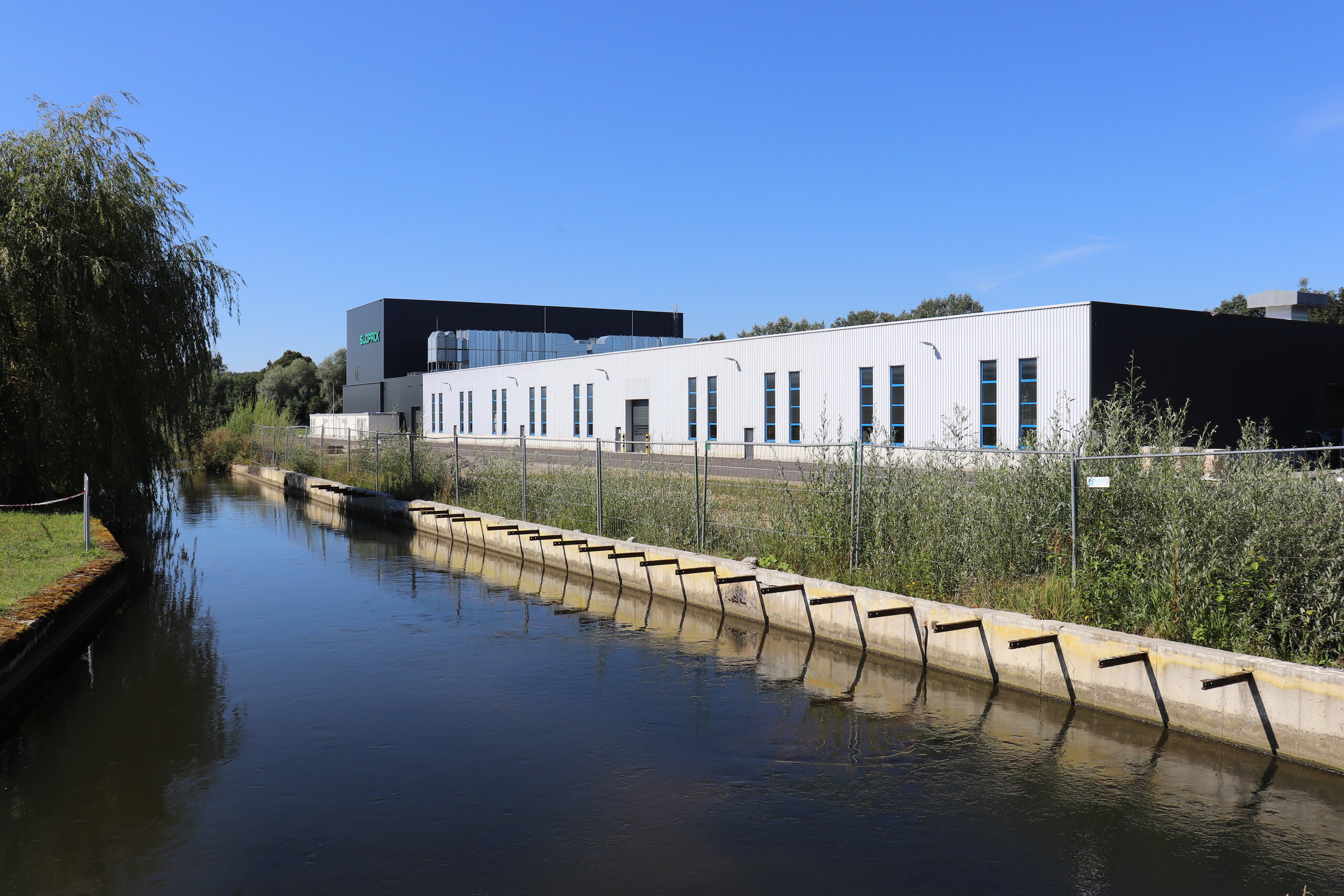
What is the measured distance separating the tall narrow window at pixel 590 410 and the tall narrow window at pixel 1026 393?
80.2 feet

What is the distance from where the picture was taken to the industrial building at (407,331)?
7731 centimetres

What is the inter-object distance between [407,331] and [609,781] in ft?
261

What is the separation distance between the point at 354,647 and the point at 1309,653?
9038mm

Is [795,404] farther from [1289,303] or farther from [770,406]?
[1289,303]

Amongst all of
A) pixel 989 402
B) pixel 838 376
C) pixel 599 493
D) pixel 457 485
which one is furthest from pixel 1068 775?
pixel 838 376

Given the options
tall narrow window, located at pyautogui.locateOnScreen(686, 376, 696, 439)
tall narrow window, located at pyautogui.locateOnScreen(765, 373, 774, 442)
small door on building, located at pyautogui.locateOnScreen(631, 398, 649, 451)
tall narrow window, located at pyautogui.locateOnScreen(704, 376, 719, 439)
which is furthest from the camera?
small door on building, located at pyautogui.locateOnScreen(631, 398, 649, 451)

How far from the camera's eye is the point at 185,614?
13031mm

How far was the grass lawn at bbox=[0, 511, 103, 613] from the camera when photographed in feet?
37.1

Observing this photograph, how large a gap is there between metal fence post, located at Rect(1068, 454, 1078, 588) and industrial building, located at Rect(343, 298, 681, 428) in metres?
65.9

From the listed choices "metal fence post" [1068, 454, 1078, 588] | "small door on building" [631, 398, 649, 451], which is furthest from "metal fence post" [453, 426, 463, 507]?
"small door on building" [631, 398, 649, 451]

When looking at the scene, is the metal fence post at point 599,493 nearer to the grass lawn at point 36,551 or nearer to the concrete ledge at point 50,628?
the concrete ledge at point 50,628

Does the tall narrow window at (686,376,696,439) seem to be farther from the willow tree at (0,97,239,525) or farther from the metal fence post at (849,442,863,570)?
the metal fence post at (849,442,863,570)

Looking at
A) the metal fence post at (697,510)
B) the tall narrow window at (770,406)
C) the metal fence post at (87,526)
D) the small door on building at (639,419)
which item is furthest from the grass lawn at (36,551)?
the small door on building at (639,419)

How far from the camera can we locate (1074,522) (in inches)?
371
